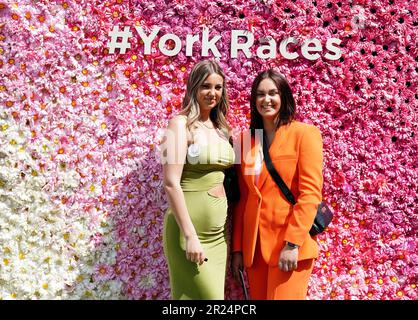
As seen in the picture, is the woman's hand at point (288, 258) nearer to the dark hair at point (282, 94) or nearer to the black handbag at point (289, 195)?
the black handbag at point (289, 195)

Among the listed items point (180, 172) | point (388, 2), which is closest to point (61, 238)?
point (180, 172)

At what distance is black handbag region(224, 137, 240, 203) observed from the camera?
2957 millimetres

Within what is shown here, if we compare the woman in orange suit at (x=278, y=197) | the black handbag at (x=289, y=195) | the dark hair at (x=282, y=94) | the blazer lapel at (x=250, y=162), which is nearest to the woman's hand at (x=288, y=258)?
the woman in orange suit at (x=278, y=197)

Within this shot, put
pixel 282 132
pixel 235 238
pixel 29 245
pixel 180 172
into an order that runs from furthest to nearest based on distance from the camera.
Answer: pixel 29 245 → pixel 235 238 → pixel 282 132 → pixel 180 172

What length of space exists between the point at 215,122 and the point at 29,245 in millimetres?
1606

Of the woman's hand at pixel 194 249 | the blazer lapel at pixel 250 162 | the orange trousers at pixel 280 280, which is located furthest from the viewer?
the blazer lapel at pixel 250 162

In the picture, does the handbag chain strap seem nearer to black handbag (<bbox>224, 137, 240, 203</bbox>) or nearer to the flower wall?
black handbag (<bbox>224, 137, 240, 203</bbox>)

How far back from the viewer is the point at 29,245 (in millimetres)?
3377

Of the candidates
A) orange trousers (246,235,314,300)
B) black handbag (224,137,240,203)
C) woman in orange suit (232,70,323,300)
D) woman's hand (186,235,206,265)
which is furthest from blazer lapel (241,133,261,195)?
woman's hand (186,235,206,265)

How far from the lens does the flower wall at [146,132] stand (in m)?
3.36

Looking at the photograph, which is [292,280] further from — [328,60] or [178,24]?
[178,24]

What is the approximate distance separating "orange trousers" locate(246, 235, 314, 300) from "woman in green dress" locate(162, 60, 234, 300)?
0.23 metres

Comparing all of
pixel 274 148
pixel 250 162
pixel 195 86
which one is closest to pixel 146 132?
pixel 195 86

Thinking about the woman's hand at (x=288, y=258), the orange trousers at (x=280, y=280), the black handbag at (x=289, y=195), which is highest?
the black handbag at (x=289, y=195)
